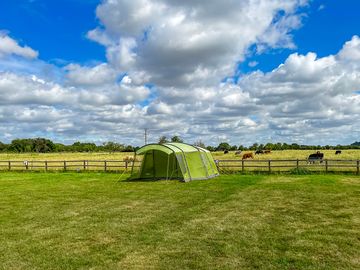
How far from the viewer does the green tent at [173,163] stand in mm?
18850

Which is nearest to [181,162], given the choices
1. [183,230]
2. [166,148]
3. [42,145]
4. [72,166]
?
[166,148]

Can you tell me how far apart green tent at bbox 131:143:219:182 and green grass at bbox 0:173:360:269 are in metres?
4.83

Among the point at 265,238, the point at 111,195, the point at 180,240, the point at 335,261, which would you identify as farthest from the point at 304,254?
the point at 111,195

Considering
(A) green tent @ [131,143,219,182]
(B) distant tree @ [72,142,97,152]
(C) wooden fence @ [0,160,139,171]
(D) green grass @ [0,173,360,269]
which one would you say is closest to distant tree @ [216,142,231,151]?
(B) distant tree @ [72,142,97,152]

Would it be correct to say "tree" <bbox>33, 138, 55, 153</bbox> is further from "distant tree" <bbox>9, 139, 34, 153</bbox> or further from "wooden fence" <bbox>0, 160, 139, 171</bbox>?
"wooden fence" <bbox>0, 160, 139, 171</bbox>

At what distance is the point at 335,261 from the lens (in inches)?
226

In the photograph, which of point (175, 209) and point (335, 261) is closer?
point (335, 261)

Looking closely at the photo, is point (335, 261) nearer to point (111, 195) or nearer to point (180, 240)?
point (180, 240)

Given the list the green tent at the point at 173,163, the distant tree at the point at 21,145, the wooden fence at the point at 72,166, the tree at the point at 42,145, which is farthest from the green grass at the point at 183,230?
the tree at the point at 42,145

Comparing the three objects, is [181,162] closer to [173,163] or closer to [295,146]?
[173,163]

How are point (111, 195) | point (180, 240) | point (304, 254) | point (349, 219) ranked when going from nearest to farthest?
point (304, 254), point (180, 240), point (349, 219), point (111, 195)

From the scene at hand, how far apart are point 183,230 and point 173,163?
11482 millimetres

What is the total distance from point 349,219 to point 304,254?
Result: 11.2 feet

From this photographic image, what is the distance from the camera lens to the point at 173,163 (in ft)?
63.7
